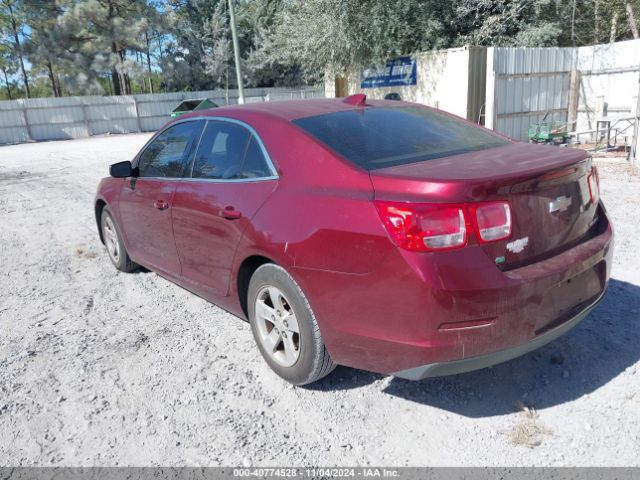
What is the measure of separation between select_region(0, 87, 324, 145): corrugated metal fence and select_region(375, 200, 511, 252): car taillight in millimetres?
30628

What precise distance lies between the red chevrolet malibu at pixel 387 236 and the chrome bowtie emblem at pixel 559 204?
0.04 ft

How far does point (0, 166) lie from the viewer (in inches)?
663

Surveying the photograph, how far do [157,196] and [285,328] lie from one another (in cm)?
173

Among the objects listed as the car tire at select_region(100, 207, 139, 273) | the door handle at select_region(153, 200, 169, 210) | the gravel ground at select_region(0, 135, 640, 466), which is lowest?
the gravel ground at select_region(0, 135, 640, 466)

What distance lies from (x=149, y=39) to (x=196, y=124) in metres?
35.0

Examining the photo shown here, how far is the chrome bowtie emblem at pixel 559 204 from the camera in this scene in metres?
2.70

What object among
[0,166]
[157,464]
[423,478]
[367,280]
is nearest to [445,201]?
[367,280]

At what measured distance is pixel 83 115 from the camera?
3080 centimetres

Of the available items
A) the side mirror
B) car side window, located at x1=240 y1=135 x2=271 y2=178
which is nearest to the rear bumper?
car side window, located at x1=240 y1=135 x2=271 y2=178

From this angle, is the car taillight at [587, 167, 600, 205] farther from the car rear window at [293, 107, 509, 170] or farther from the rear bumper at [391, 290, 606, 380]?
the rear bumper at [391, 290, 606, 380]

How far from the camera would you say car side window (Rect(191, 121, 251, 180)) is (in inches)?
138

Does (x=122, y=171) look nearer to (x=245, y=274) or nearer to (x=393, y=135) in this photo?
(x=245, y=274)

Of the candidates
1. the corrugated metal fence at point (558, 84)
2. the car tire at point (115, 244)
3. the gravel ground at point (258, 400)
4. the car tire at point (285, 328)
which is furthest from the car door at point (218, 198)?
the corrugated metal fence at point (558, 84)

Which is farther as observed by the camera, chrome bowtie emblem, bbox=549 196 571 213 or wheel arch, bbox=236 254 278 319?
wheel arch, bbox=236 254 278 319
